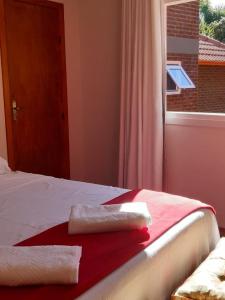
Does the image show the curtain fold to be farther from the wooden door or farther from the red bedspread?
the red bedspread

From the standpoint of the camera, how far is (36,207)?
2.01 m

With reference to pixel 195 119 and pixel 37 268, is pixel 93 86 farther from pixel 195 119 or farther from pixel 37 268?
pixel 37 268

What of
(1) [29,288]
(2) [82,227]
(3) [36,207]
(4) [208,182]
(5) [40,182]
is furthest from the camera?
(4) [208,182]

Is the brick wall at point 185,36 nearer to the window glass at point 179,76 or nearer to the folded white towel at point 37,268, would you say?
the window glass at point 179,76

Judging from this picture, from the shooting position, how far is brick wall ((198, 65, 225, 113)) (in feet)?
10.6

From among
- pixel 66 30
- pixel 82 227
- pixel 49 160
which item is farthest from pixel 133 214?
pixel 66 30

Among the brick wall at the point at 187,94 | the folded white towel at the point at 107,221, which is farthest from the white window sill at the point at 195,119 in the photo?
the folded white towel at the point at 107,221

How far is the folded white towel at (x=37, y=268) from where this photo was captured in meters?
1.20

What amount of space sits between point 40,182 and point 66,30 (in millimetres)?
2061

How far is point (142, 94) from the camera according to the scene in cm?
345

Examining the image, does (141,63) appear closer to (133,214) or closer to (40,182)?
(40,182)

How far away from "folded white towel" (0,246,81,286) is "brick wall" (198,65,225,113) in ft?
7.76

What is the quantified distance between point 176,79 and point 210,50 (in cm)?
43

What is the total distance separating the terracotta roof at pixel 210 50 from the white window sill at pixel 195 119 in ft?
1.65
